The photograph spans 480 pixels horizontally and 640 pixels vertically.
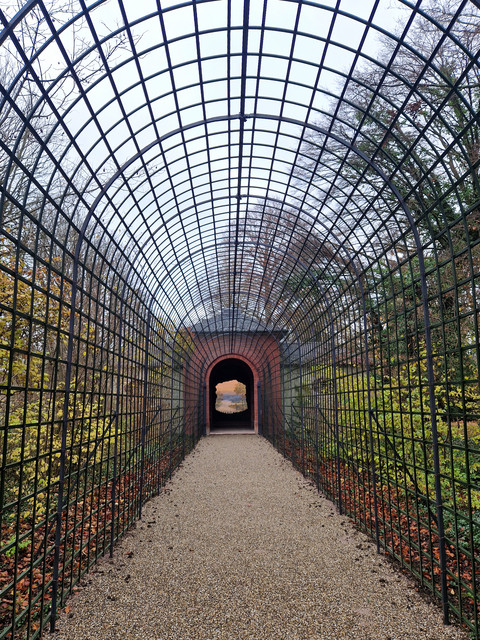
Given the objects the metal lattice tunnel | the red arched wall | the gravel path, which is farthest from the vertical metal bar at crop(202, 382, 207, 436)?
the gravel path

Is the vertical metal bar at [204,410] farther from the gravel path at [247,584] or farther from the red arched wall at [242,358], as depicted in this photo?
the gravel path at [247,584]

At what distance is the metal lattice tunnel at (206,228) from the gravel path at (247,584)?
1.11 feet

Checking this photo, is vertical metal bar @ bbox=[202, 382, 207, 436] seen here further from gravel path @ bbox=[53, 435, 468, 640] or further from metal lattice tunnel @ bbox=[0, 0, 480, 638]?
gravel path @ bbox=[53, 435, 468, 640]

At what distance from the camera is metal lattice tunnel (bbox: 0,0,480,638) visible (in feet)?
13.6

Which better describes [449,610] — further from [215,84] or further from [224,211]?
[224,211]

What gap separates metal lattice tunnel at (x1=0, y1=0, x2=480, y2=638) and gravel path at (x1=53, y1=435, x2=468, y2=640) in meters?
0.34

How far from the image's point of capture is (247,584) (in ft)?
16.8

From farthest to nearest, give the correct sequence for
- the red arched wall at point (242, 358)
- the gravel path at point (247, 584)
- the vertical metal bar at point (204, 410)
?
Answer: the vertical metal bar at point (204, 410) → the red arched wall at point (242, 358) → the gravel path at point (247, 584)

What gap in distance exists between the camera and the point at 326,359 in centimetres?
1012

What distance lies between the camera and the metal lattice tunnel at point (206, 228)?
416 centimetres

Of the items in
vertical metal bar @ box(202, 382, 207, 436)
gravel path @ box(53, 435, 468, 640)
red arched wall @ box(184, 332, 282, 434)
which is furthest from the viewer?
vertical metal bar @ box(202, 382, 207, 436)

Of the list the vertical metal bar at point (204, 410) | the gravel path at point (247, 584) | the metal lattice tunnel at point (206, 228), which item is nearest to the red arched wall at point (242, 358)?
the vertical metal bar at point (204, 410)

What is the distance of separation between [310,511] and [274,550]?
2233 mm

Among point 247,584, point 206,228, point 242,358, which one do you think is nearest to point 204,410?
point 242,358
